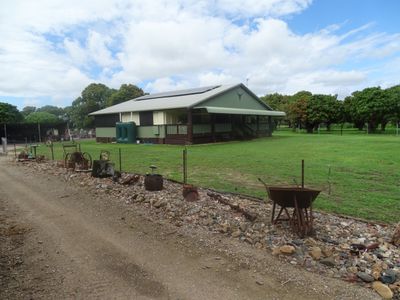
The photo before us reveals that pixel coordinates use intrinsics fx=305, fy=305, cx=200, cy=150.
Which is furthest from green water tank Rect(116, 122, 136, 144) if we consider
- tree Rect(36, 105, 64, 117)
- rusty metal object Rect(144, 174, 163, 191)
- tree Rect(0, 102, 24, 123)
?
tree Rect(36, 105, 64, 117)

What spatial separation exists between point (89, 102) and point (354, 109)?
39937 mm

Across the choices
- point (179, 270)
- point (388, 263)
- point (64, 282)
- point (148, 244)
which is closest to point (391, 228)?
point (388, 263)

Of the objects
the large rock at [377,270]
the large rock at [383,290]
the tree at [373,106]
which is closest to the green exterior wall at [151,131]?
the large rock at [377,270]

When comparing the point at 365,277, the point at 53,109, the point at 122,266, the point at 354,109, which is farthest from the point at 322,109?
the point at 53,109

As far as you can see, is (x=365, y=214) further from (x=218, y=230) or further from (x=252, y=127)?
(x=252, y=127)

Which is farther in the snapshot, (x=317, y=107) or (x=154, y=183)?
(x=317, y=107)

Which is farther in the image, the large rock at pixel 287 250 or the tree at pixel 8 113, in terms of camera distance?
the tree at pixel 8 113

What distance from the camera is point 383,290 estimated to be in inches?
129

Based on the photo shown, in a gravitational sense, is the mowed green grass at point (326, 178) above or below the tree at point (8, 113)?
below

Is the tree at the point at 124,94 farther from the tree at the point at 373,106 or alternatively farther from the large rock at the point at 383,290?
the large rock at the point at 383,290

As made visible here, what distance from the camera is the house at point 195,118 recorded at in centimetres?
2275

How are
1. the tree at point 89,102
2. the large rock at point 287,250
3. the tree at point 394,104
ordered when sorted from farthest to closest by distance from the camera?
1. the tree at point 89,102
2. the tree at point 394,104
3. the large rock at point 287,250

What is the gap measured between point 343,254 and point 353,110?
40.4 meters

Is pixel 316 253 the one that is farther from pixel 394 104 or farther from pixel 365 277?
pixel 394 104
